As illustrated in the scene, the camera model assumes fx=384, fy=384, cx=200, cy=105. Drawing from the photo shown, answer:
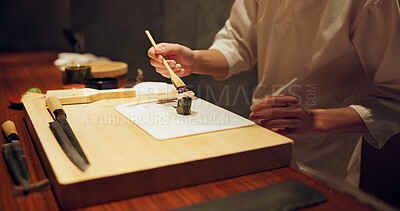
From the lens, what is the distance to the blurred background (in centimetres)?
253

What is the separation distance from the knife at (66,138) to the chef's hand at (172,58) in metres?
0.36

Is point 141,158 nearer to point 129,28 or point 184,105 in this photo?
point 184,105

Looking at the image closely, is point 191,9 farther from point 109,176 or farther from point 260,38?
point 109,176

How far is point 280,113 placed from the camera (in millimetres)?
962

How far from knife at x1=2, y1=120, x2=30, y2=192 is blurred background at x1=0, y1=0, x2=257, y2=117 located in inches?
55.8

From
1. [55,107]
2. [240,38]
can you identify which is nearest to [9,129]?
[55,107]

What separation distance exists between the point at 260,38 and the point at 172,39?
54.5 inches

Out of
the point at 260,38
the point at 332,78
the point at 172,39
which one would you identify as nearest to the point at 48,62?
the point at 172,39

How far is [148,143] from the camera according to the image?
2.66 ft

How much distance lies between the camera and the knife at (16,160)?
722 millimetres

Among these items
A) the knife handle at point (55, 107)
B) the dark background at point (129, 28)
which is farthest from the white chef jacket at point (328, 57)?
the dark background at point (129, 28)

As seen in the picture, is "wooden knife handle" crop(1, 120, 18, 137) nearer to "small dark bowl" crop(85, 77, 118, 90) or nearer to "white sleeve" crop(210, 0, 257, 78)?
"small dark bowl" crop(85, 77, 118, 90)

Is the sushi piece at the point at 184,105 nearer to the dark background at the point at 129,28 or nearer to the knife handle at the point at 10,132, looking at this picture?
the knife handle at the point at 10,132

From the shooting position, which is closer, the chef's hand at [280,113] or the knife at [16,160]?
the knife at [16,160]
